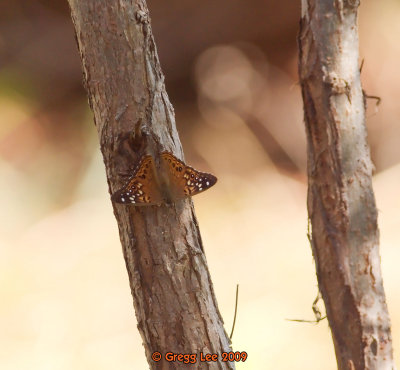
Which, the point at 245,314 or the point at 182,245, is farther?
the point at 245,314

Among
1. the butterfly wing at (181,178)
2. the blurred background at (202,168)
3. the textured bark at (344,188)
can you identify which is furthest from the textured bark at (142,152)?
the blurred background at (202,168)

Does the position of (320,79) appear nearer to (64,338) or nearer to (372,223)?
(372,223)

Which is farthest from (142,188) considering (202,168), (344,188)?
(202,168)

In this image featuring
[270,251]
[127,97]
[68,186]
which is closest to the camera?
[127,97]

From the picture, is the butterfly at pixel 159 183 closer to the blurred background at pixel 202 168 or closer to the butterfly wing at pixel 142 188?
the butterfly wing at pixel 142 188

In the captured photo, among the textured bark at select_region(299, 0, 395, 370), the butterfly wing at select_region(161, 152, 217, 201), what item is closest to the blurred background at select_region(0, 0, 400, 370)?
the textured bark at select_region(299, 0, 395, 370)

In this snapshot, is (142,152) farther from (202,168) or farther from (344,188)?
(202,168)

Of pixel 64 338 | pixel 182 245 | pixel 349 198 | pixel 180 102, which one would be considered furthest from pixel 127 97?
pixel 180 102
